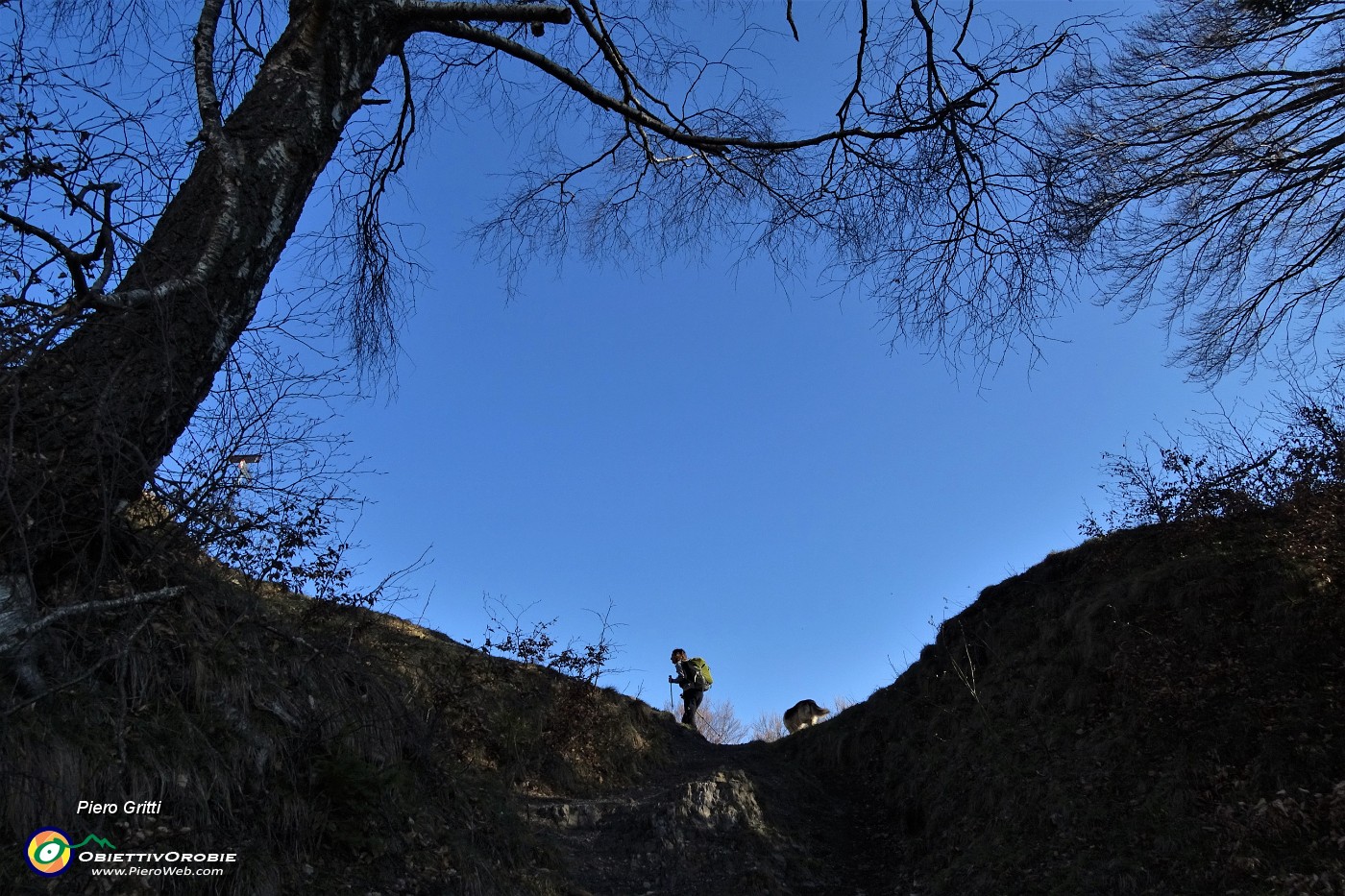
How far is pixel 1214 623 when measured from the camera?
7.07 m

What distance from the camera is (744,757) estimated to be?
37.4 feet

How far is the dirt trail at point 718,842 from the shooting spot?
666 centimetres

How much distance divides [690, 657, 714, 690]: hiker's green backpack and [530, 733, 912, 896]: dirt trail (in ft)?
18.4

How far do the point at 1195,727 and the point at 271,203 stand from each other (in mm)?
7215

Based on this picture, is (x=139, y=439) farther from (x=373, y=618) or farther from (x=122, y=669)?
(x=373, y=618)

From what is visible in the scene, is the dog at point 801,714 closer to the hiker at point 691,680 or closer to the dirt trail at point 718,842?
the hiker at point 691,680

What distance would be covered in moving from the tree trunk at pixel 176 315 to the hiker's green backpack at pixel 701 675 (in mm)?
12422

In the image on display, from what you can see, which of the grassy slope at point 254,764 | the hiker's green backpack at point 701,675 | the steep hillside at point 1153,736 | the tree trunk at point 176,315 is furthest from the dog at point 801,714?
the tree trunk at point 176,315

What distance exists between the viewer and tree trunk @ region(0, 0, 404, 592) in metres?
2.85

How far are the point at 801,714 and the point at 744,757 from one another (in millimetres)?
3050

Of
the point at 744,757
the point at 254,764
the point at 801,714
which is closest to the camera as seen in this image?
the point at 254,764

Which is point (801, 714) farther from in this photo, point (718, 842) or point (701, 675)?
point (718, 842)

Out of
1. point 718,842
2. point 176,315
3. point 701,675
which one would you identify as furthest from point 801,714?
point 176,315

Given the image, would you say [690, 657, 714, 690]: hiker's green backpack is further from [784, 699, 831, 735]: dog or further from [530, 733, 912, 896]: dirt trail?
[530, 733, 912, 896]: dirt trail
